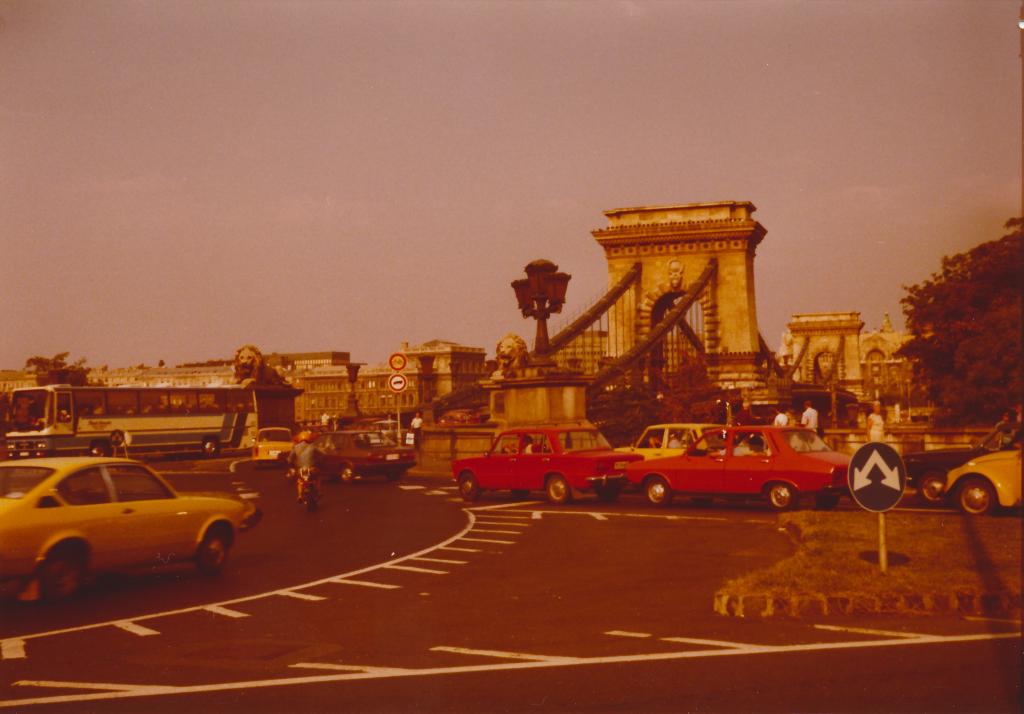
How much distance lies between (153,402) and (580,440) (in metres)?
28.4

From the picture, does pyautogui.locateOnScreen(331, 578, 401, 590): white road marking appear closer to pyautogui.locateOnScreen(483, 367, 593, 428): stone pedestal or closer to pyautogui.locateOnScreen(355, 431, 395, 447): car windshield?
pyautogui.locateOnScreen(483, 367, 593, 428): stone pedestal

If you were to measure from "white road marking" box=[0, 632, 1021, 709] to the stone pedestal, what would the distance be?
1974 centimetres

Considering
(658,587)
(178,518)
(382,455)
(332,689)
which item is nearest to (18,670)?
(332,689)

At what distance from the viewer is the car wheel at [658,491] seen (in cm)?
2117

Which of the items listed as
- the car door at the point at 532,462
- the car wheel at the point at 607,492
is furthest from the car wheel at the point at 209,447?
the car wheel at the point at 607,492

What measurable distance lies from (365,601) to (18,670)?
352cm

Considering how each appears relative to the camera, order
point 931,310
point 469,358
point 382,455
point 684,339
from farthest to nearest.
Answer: point 469,358
point 684,339
point 931,310
point 382,455

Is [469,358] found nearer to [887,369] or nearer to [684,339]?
[887,369]

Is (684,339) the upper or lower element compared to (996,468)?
upper

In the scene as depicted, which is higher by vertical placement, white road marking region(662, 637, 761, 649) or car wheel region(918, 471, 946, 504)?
car wheel region(918, 471, 946, 504)

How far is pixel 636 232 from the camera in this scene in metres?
76.3

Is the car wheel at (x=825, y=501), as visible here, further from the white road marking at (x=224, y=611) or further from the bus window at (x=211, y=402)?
the bus window at (x=211, y=402)

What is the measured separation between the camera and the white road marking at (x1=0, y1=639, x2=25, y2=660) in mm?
8961

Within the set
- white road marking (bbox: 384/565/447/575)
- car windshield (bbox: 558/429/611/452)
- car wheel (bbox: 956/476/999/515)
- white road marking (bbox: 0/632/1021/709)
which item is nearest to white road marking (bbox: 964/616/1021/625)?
white road marking (bbox: 0/632/1021/709)
